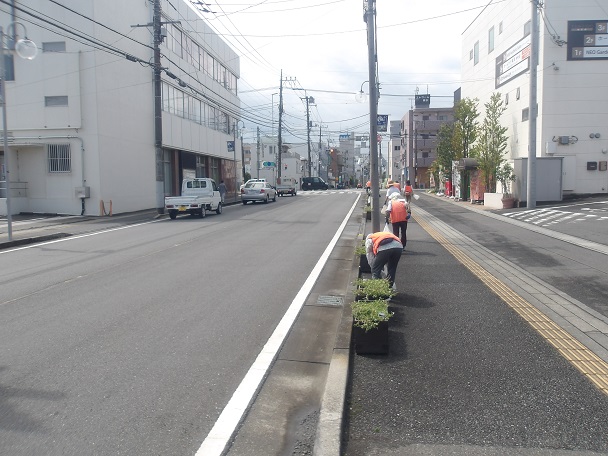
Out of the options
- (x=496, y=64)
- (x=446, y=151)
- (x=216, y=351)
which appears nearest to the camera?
(x=216, y=351)

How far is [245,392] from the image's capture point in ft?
16.5

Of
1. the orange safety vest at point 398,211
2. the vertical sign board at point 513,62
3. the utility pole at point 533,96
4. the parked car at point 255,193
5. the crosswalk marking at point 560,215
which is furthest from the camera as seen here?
the parked car at point 255,193

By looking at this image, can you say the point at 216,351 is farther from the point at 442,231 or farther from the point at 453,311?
the point at 442,231

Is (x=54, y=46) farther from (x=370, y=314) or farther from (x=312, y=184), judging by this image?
(x=312, y=184)

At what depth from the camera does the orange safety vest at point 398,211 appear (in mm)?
12461

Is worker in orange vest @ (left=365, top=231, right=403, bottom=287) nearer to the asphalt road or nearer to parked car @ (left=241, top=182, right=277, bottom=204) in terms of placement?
the asphalt road

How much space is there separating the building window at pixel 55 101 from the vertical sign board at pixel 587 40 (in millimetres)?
24870

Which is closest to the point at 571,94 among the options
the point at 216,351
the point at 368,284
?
the point at 368,284

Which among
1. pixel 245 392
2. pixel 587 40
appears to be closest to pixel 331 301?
pixel 245 392

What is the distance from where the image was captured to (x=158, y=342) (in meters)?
6.48

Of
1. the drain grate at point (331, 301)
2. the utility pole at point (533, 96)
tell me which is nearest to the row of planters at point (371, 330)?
the drain grate at point (331, 301)

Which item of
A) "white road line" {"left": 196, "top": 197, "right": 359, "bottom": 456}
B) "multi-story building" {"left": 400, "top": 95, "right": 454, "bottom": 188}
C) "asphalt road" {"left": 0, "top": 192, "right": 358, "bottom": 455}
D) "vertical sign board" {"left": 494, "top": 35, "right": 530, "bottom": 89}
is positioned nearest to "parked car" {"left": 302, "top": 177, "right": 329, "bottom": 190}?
"multi-story building" {"left": 400, "top": 95, "right": 454, "bottom": 188}

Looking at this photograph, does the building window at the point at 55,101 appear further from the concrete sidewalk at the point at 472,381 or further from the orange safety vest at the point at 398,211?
the concrete sidewalk at the point at 472,381

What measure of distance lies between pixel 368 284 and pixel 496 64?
33700 mm
